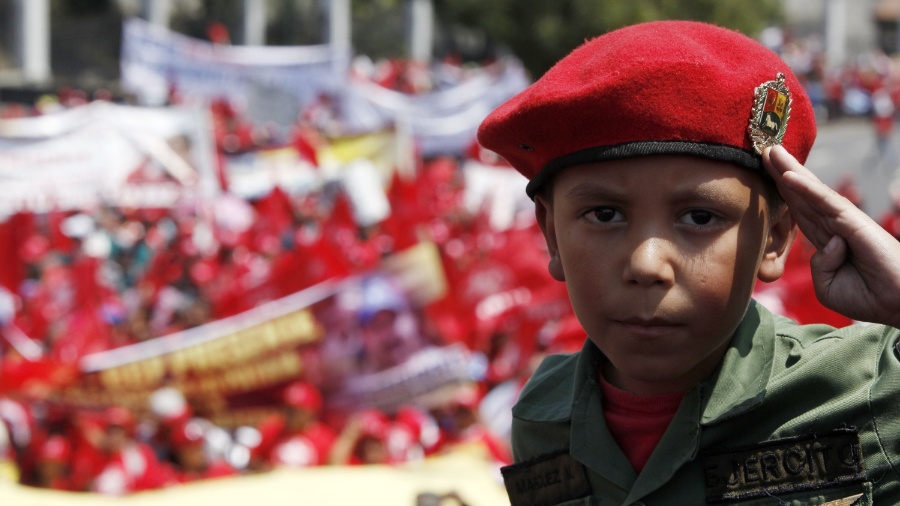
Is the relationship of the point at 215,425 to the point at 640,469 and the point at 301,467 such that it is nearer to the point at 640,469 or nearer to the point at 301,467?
the point at 301,467

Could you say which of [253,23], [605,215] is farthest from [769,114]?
[253,23]

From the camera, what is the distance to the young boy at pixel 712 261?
148 centimetres

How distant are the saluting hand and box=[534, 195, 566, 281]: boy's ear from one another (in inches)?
13.1

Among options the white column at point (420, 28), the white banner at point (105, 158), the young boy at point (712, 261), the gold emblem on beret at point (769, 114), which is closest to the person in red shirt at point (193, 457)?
the white banner at point (105, 158)

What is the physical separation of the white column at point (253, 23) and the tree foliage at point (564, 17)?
5786 millimetres

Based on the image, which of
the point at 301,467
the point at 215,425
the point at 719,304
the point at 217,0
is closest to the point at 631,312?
the point at 719,304

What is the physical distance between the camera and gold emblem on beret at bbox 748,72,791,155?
150 cm

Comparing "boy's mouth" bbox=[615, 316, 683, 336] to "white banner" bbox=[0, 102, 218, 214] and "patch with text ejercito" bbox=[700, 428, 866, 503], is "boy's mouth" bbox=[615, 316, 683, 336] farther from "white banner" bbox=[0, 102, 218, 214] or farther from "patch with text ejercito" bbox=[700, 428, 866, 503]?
"white banner" bbox=[0, 102, 218, 214]

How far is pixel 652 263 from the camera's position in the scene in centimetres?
146

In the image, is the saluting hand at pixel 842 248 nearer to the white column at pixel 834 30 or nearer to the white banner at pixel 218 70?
the white banner at pixel 218 70

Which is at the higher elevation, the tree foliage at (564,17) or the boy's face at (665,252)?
the tree foliage at (564,17)

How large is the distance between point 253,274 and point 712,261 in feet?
17.8

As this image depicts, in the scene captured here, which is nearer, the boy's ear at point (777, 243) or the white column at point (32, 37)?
the boy's ear at point (777, 243)

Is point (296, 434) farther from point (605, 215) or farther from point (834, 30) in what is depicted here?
point (834, 30)
